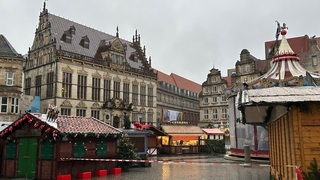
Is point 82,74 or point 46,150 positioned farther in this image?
point 82,74

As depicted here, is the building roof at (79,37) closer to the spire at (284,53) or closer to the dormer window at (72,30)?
the dormer window at (72,30)

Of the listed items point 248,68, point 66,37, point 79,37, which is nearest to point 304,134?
point 66,37

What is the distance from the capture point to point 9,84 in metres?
33.5

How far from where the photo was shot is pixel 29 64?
151ft

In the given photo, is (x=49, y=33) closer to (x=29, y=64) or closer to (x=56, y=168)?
(x=29, y=64)

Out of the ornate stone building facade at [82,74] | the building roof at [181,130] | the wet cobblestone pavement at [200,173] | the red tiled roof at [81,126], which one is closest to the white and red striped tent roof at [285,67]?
the wet cobblestone pavement at [200,173]

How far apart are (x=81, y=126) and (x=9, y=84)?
19267 millimetres

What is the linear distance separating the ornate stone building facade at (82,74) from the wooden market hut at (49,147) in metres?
23.8

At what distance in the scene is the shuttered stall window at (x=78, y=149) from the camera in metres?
17.1

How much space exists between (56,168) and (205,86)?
164 feet

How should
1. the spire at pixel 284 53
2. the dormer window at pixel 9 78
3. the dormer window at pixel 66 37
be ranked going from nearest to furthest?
the spire at pixel 284 53
the dormer window at pixel 9 78
the dormer window at pixel 66 37

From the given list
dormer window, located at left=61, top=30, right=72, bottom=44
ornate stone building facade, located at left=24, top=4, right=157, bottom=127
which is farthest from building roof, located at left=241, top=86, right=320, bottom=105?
dormer window, located at left=61, top=30, right=72, bottom=44

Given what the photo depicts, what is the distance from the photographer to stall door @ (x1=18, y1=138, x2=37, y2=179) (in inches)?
651

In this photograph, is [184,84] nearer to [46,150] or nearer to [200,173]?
[200,173]
